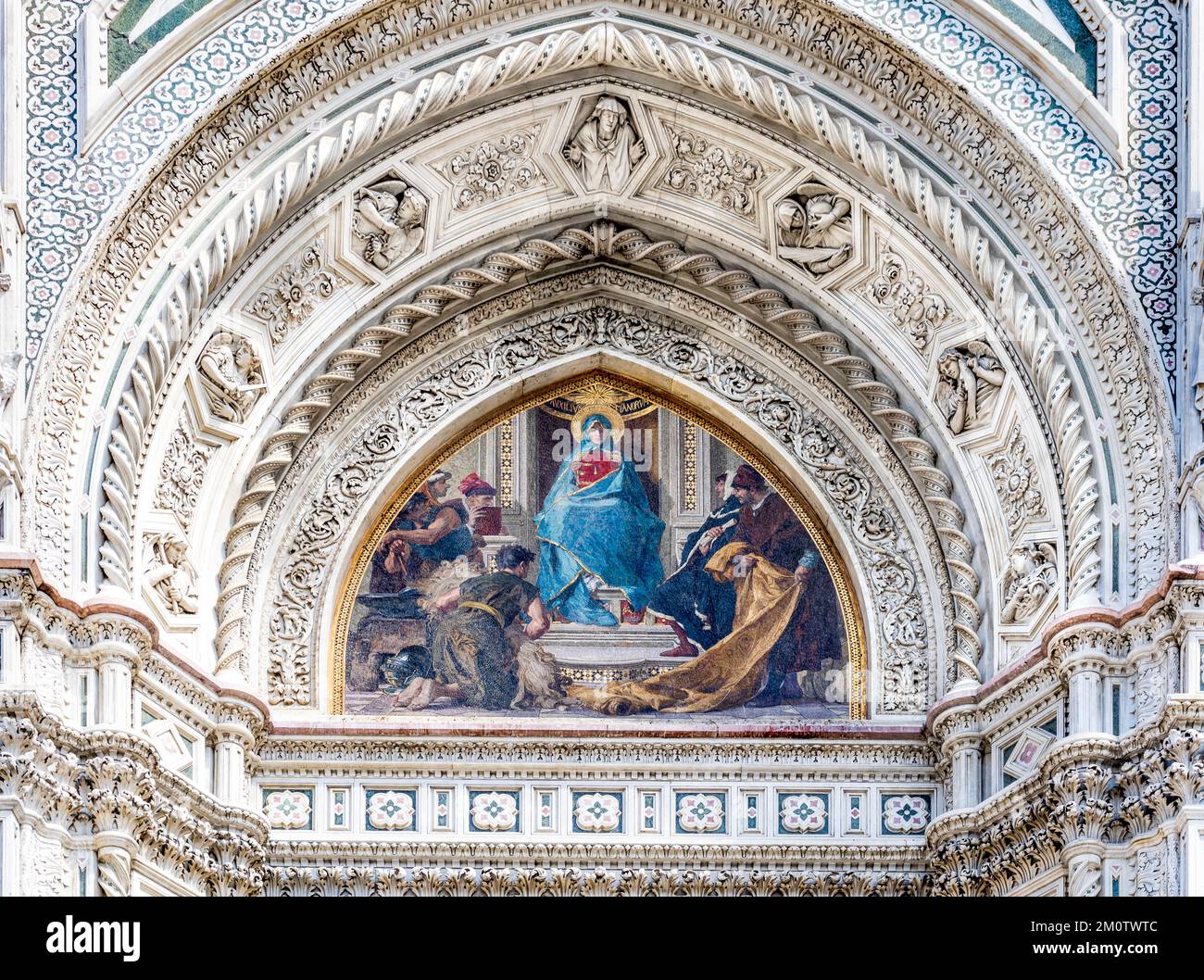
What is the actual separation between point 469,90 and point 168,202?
226cm

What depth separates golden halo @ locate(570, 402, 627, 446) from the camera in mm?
26391

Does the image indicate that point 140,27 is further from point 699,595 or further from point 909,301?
point 909,301

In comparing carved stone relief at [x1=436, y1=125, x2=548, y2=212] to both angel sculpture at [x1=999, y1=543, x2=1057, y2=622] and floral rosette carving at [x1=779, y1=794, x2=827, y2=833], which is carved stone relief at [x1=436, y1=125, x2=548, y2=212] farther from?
floral rosette carving at [x1=779, y1=794, x2=827, y2=833]

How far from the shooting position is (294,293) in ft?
84.4

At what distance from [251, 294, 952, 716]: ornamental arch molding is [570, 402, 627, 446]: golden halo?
0.26 meters

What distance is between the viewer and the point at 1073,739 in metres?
23.5

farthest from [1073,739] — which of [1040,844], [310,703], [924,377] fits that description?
[310,703]

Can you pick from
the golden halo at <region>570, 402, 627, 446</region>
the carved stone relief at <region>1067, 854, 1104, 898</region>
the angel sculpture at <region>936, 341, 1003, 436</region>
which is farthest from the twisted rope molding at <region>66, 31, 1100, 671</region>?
the golden halo at <region>570, 402, 627, 446</region>

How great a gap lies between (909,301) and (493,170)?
9.96 feet

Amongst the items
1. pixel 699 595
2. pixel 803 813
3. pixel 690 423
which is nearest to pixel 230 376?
pixel 690 423

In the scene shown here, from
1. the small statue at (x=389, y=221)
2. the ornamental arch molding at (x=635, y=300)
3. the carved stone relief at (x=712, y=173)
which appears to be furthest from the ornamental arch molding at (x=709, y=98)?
the ornamental arch molding at (x=635, y=300)

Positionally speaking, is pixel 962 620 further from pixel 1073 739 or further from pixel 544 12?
pixel 544 12

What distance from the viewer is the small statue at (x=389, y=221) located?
25.8m
